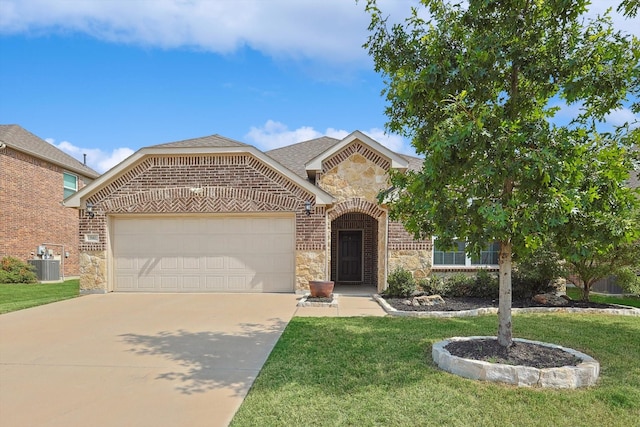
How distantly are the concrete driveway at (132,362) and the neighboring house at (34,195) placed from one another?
391 inches

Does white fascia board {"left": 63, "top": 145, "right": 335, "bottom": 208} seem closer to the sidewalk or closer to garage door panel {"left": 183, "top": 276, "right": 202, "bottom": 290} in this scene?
the sidewalk

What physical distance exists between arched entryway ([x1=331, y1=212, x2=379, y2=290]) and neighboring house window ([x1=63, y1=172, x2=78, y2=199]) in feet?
48.2

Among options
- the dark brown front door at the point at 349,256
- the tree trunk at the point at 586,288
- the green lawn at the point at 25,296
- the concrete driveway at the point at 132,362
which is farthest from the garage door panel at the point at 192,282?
the tree trunk at the point at 586,288

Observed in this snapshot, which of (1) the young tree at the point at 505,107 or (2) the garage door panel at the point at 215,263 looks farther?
(2) the garage door panel at the point at 215,263

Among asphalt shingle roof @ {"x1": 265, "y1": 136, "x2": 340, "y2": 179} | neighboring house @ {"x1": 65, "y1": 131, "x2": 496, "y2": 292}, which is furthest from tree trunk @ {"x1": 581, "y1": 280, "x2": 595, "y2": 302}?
asphalt shingle roof @ {"x1": 265, "y1": 136, "x2": 340, "y2": 179}

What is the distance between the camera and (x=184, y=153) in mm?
11430

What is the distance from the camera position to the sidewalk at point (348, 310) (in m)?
8.45

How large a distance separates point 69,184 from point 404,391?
21.4 m

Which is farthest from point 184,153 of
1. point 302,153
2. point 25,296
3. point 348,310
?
point 348,310

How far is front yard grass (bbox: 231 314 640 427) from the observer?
3.53 m

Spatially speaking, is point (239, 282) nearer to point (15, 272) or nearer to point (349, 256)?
point (349, 256)

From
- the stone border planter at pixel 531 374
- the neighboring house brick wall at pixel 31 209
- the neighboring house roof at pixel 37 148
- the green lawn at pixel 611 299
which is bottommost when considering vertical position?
the green lawn at pixel 611 299

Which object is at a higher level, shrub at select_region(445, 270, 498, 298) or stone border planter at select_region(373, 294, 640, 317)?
shrub at select_region(445, 270, 498, 298)

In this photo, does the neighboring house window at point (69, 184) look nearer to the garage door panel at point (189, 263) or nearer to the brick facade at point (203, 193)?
the brick facade at point (203, 193)
